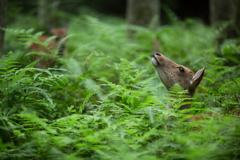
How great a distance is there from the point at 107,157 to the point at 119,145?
0.75ft

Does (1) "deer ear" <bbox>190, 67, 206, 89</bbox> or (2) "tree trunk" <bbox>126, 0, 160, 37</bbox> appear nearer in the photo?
(1) "deer ear" <bbox>190, 67, 206, 89</bbox>

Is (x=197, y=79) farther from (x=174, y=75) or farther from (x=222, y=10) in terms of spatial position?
(x=222, y=10)

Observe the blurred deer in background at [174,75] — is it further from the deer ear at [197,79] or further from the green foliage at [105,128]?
the green foliage at [105,128]

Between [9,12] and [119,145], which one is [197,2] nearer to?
[9,12]

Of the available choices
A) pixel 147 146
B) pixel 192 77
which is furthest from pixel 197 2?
pixel 147 146

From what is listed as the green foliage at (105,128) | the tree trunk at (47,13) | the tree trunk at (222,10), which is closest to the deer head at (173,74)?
the green foliage at (105,128)

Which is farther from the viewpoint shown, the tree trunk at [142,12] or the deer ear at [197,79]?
the tree trunk at [142,12]

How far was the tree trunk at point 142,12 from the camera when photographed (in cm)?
645

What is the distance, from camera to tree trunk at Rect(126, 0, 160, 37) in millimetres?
6445

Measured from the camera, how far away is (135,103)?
2590 mm

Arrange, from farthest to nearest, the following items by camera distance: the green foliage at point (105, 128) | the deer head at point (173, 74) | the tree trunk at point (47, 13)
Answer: the tree trunk at point (47, 13) → the deer head at point (173, 74) → the green foliage at point (105, 128)

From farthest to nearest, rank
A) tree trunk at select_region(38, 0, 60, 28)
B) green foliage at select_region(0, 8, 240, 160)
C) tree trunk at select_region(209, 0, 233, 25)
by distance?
tree trunk at select_region(38, 0, 60, 28) → tree trunk at select_region(209, 0, 233, 25) → green foliage at select_region(0, 8, 240, 160)

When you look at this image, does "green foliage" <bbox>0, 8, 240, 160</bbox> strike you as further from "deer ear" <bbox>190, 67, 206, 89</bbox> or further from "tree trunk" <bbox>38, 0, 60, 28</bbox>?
"tree trunk" <bbox>38, 0, 60, 28</bbox>

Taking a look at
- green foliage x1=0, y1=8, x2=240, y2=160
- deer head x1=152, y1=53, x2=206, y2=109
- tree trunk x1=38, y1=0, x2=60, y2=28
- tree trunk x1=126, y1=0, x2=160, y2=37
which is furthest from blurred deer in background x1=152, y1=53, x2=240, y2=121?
tree trunk x1=38, y1=0, x2=60, y2=28
